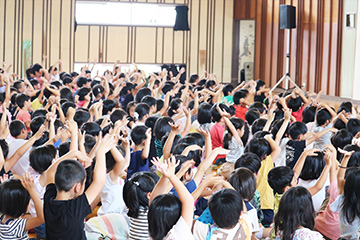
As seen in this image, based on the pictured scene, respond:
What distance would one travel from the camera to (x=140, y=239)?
3.70m

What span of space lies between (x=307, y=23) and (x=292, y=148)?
8989 millimetres

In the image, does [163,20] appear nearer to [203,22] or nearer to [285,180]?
[203,22]

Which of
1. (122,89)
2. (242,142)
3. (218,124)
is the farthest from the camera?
(122,89)

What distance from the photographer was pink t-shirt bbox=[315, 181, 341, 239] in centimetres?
417

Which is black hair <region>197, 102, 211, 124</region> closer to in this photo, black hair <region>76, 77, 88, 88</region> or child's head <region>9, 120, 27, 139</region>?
child's head <region>9, 120, 27, 139</region>

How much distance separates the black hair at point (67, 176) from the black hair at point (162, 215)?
0.55 metres

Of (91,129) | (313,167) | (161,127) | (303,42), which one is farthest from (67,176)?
(303,42)

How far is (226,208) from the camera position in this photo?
3018 millimetres

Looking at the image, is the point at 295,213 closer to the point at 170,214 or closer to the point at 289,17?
the point at 170,214

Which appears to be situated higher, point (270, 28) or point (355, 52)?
point (270, 28)

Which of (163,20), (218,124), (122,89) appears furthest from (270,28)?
(218,124)

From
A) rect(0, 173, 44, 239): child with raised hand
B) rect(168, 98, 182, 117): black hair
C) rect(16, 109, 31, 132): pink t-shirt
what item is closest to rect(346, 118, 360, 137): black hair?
rect(168, 98, 182, 117): black hair

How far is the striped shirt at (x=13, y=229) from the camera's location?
3469 mm

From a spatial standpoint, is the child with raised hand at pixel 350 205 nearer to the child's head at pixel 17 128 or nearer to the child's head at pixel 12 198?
the child's head at pixel 12 198
